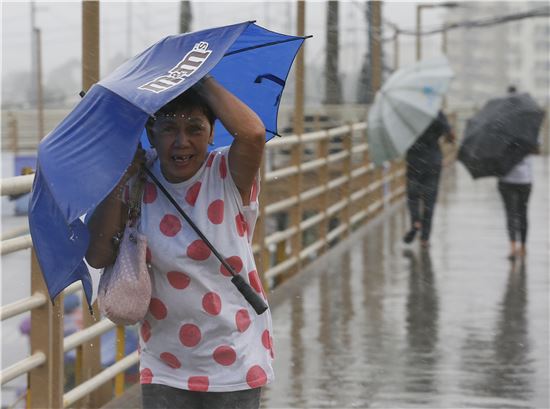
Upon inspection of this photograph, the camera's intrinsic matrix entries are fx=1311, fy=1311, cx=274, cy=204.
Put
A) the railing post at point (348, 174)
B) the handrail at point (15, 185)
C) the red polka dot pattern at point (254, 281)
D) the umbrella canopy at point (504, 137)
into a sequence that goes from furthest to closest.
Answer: the railing post at point (348, 174) → the umbrella canopy at point (504, 137) → the handrail at point (15, 185) → the red polka dot pattern at point (254, 281)

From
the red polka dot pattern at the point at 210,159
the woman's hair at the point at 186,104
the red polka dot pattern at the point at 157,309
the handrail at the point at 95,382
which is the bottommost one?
the handrail at the point at 95,382

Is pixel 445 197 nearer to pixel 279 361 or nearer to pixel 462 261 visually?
pixel 462 261

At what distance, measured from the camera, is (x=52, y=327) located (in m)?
5.91

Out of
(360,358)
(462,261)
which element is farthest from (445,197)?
(360,358)

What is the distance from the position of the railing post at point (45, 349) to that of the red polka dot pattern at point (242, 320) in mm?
2176

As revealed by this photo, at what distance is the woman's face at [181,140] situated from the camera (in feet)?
12.3

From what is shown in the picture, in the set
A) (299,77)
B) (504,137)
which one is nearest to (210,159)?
(299,77)

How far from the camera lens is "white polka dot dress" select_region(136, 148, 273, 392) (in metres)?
3.78

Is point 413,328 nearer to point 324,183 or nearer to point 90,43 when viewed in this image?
point 90,43

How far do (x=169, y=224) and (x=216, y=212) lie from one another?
0.46 ft

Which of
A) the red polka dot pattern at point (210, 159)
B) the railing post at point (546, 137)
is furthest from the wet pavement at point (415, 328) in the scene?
the railing post at point (546, 137)

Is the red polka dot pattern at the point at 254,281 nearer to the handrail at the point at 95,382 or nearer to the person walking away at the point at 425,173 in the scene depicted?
the handrail at the point at 95,382

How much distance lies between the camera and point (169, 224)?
3801mm

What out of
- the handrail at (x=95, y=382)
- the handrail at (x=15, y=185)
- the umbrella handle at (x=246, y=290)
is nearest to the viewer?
the umbrella handle at (x=246, y=290)
